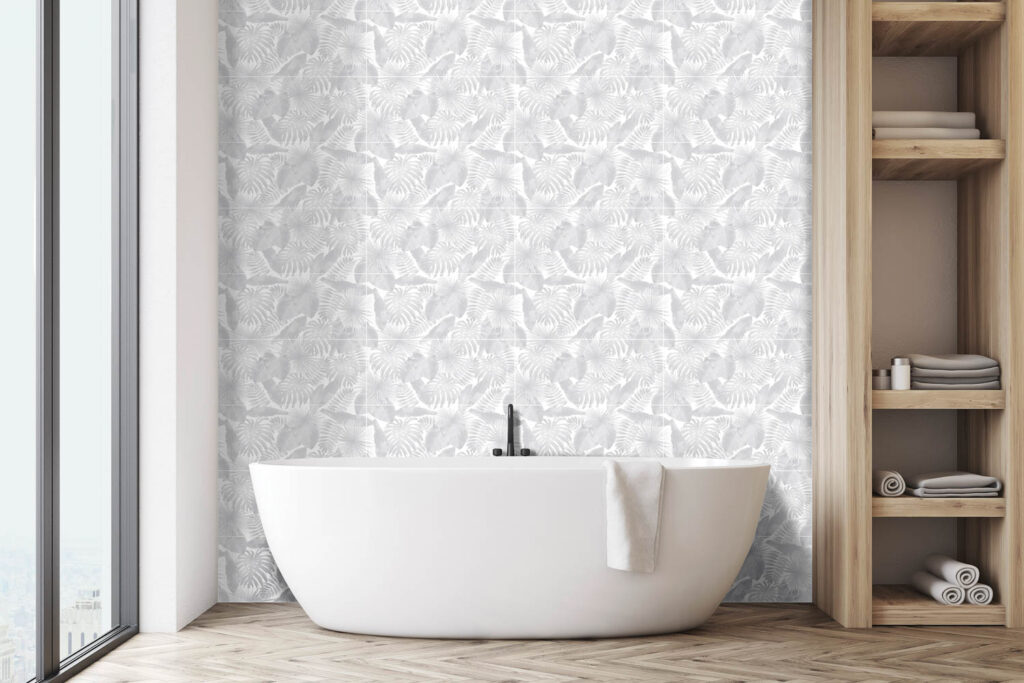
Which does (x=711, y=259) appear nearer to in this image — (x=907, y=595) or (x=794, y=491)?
(x=794, y=491)

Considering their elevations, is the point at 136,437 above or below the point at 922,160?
below

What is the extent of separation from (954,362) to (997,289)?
1.02ft

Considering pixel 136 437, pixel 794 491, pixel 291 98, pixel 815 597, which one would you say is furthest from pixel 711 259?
pixel 136 437

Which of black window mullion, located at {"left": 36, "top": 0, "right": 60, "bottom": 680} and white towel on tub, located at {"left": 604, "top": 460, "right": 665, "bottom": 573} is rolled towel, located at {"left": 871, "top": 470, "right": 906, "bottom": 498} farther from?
black window mullion, located at {"left": 36, "top": 0, "right": 60, "bottom": 680}

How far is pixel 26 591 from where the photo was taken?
250cm

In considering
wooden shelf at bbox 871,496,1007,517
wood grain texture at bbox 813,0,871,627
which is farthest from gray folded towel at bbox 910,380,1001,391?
wooden shelf at bbox 871,496,1007,517

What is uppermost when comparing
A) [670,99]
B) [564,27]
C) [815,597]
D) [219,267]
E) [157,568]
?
[564,27]

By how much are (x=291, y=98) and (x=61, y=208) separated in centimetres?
134

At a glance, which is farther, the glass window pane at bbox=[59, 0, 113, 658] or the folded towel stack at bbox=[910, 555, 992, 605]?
the folded towel stack at bbox=[910, 555, 992, 605]

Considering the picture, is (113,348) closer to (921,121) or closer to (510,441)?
(510,441)

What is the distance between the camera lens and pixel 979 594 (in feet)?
11.1

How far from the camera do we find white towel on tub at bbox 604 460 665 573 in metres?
2.96

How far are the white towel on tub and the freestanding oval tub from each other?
44 millimetres

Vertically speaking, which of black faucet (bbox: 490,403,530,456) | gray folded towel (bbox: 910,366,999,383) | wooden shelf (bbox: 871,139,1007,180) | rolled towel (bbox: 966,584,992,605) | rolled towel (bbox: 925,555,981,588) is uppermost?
wooden shelf (bbox: 871,139,1007,180)
